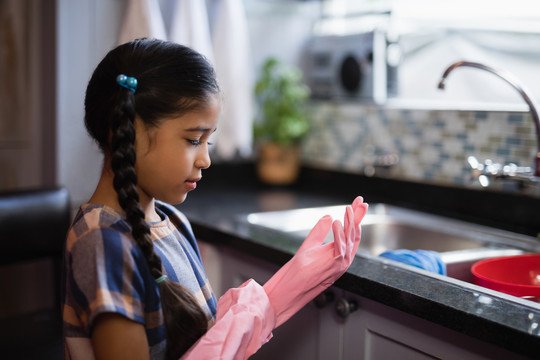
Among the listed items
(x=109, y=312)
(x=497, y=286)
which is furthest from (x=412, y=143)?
(x=109, y=312)

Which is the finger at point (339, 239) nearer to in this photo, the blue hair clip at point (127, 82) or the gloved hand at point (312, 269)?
the gloved hand at point (312, 269)

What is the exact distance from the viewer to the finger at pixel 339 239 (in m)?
0.96

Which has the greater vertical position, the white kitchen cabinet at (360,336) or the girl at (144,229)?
the girl at (144,229)

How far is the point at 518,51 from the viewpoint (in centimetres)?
161

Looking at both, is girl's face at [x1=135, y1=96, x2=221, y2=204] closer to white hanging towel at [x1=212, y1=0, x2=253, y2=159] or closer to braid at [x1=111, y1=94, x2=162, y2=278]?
braid at [x1=111, y1=94, x2=162, y2=278]

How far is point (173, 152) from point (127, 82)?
116 millimetres

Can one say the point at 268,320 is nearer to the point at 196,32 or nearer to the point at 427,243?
the point at 427,243

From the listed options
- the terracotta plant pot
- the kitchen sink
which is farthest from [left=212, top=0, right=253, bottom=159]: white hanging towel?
the kitchen sink

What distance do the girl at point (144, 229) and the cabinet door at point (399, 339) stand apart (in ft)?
0.81

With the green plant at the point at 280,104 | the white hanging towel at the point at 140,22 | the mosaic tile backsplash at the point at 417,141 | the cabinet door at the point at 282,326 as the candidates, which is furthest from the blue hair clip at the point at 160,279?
the green plant at the point at 280,104

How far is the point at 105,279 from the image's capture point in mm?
766

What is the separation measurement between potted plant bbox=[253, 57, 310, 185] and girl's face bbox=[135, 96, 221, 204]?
126 cm

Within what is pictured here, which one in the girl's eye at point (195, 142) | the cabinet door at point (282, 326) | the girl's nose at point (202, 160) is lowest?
the cabinet door at point (282, 326)

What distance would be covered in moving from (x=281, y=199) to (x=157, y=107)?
1171mm
